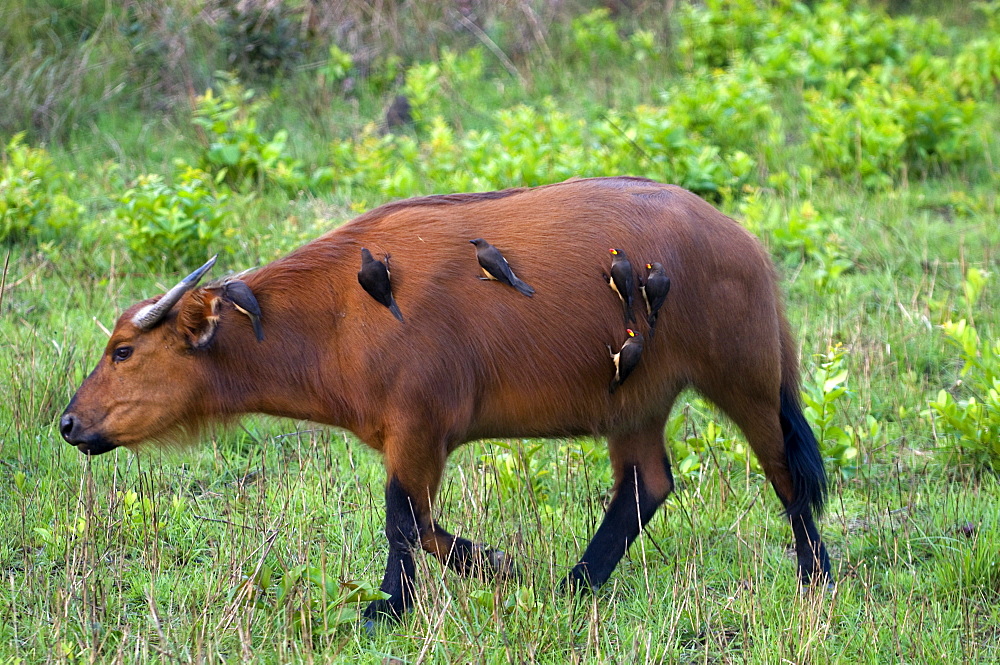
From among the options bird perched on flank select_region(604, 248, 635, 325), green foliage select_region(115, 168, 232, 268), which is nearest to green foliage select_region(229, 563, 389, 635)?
bird perched on flank select_region(604, 248, 635, 325)

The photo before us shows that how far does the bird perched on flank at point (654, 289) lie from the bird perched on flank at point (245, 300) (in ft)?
4.73

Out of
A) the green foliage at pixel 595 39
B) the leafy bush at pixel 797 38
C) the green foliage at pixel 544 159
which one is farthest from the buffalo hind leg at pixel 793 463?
the green foliage at pixel 595 39

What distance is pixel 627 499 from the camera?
4.65 meters

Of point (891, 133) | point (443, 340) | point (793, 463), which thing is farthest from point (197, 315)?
point (891, 133)

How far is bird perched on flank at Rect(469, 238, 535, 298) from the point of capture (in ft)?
13.2

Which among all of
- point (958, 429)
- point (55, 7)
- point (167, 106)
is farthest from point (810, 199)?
point (55, 7)

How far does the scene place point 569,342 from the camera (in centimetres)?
414

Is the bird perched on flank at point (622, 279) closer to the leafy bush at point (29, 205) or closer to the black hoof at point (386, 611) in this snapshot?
the black hoof at point (386, 611)

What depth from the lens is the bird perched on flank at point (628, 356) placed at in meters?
4.08

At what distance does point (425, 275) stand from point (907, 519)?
2427 mm

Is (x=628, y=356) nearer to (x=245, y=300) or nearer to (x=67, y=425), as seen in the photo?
(x=245, y=300)

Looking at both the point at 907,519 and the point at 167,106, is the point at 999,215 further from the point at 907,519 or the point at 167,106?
the point at 167,106

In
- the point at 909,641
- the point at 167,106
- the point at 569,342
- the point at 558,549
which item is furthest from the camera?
the point at 167,106

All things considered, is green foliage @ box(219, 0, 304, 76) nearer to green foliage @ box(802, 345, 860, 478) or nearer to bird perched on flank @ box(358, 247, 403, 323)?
green foliage @ box(802, 345, 860, 478)
